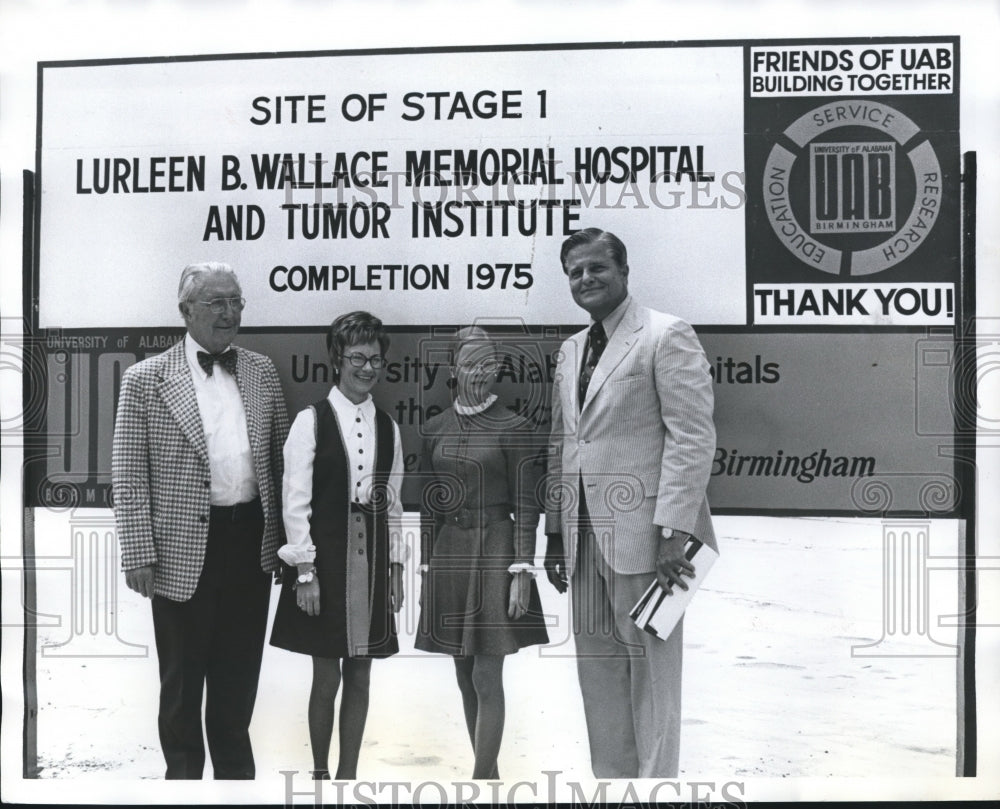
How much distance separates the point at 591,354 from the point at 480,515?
574 mm

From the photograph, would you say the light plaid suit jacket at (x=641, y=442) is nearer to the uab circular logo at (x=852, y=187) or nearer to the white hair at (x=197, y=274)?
the uab circular logo at (x=852, y=187)

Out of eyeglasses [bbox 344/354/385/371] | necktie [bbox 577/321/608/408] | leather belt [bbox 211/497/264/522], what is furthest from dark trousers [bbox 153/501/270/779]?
necktie [bbox 577/321/608/408]

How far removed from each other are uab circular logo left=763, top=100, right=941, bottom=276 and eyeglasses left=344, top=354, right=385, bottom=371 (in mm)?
1228

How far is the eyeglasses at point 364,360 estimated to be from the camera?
2990 millimetres

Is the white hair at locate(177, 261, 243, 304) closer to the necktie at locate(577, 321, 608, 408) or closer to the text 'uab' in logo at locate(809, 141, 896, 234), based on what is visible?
the necktie at locate(577, 321, 608, 408)

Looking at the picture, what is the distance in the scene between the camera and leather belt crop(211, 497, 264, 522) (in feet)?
9.74

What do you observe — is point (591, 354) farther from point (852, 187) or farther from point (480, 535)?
point (852, 187)

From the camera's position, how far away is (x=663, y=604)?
2.92 meters

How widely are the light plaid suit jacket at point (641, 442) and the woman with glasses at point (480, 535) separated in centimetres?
15

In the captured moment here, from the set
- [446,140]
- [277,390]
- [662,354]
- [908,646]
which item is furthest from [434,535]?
[908,646]

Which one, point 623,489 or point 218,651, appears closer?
point 623,489

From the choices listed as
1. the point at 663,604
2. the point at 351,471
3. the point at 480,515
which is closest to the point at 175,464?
the point at 351,471

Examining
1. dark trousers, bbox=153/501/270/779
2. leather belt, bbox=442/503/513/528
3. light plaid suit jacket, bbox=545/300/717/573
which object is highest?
light plaid suit jacket, bbox=545/300/717/573

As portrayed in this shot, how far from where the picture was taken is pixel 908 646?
9.70 feet
